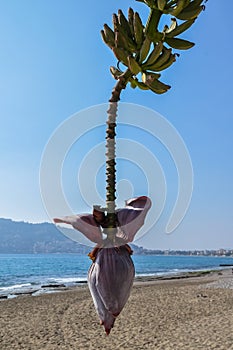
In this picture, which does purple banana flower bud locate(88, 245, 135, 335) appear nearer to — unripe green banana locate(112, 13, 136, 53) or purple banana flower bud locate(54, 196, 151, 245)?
purple banana flower bud locate(54, 196, 151, 245)

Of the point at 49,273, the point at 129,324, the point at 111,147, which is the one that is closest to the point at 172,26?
the point at 111,147

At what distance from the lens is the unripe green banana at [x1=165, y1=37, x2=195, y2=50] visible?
2.35ft

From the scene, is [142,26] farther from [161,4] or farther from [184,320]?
[184,320]

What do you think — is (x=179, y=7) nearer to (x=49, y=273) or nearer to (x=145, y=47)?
(x=145, y=47)

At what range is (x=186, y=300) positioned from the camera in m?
28.7

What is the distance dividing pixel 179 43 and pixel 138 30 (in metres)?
→ 0.08

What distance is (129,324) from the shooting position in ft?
69.0

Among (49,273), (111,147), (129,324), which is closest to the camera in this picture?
(111,147)

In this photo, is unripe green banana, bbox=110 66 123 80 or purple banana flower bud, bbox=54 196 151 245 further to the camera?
unripe green banana, bbox=110 66 123 80

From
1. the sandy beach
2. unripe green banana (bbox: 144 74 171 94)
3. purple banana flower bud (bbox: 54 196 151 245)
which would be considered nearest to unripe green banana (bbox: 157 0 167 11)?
unripe green banana (bbox: 144 74 171 94)

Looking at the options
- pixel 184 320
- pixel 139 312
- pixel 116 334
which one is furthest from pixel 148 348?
pixel 139 312

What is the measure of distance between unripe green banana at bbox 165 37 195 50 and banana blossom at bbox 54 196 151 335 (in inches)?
10.2

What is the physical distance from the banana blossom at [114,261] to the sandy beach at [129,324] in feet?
51.4

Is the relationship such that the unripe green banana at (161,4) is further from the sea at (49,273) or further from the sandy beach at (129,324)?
the sandy beach at (129,324)
